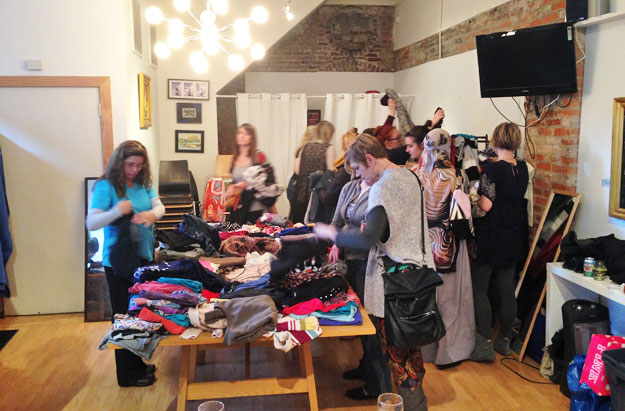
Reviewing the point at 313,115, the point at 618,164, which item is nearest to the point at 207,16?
the point at 618,164

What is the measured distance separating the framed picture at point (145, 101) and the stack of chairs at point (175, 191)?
69cm

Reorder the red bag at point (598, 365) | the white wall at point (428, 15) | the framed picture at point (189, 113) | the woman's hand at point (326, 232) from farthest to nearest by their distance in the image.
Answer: the framed picture at point (189, 113), the white wall at point (428, 15), the red bag at point (598, 365), the woman's hand at point (326, 232)

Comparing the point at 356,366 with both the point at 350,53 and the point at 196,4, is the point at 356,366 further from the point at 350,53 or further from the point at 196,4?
the point at 350,53

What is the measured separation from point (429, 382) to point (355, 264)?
3.60ft

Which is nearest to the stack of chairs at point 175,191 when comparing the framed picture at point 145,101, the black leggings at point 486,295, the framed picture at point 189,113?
the framed picture at point 189,113

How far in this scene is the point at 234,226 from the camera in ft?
13.9

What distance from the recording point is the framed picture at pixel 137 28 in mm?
5277

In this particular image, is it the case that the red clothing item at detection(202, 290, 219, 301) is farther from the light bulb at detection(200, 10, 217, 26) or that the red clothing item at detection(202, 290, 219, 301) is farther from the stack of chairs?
the stack of chairs

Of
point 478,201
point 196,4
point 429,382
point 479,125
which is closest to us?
point 429,382

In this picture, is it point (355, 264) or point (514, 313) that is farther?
point (514, 313)

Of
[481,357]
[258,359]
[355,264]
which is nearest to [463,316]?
[481,357]

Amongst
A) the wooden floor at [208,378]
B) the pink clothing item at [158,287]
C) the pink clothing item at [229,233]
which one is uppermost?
the pink clothing item at [229,233]

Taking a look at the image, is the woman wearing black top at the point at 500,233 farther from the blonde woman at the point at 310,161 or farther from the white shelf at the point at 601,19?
the blonde woman at the point at 310,161

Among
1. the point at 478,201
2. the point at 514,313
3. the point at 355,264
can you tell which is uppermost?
the point at 478,201
